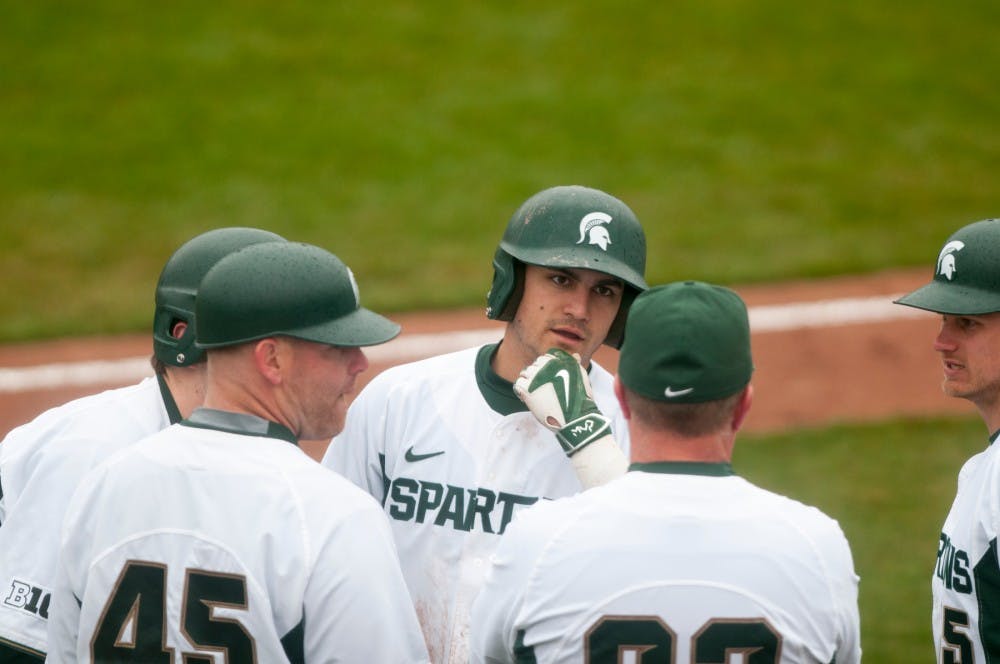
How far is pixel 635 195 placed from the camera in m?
12.2

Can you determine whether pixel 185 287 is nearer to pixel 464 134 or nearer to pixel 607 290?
pixel 607 290

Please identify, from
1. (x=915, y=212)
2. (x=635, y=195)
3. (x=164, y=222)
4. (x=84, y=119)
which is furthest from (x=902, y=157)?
(x=84, y=119)

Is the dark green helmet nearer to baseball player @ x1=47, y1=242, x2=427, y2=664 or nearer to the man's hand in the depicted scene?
baseball player @ x1=47, y1=242, x2=427, y2=664

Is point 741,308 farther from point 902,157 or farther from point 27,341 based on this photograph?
point 902,157

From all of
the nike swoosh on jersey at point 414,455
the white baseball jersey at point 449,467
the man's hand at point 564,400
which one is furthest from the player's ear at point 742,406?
the nike swoosh on jersey at point 414,455

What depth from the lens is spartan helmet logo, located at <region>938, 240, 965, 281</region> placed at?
388cm

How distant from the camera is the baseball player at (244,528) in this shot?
8.88 feet

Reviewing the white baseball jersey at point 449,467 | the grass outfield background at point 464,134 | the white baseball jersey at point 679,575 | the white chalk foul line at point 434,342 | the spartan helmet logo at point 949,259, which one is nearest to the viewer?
the white baseball jersey at point 679,575

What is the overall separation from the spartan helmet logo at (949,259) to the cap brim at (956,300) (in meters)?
0.04

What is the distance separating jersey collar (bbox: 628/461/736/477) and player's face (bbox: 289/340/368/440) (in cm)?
74

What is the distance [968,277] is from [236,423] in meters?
2.20

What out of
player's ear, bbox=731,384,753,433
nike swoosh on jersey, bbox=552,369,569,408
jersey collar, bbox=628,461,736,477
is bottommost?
jersey collar, bbox=628,461,736,477

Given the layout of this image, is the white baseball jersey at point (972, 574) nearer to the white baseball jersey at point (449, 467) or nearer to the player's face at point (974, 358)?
the player's face at point (974, 358)

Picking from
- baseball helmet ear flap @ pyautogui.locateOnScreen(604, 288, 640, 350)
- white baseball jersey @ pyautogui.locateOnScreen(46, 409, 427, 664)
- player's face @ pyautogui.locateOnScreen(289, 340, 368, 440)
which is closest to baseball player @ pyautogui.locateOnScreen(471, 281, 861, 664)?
white baseball jersey @ pyautogui.locateOnScreen(46, 409, 427, 664)
